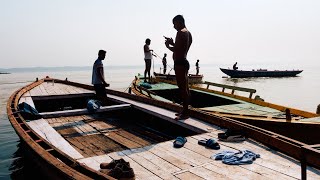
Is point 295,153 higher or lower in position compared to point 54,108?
higher

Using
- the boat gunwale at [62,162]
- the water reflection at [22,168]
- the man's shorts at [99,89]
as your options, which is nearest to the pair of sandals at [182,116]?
the boat gunwale at [62,162]

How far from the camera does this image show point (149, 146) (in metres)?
4.71

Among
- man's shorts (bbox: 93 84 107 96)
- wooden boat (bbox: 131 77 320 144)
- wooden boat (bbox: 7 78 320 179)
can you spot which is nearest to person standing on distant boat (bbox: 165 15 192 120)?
wooden boat (bbox: 7 78 320 179)

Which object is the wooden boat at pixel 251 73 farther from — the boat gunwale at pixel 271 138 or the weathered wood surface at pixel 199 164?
the weathered wood surface at pixel 199 164

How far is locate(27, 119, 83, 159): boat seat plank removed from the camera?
4.35 meters

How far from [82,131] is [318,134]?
636 cm

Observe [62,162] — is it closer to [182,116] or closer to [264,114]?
[182,116]

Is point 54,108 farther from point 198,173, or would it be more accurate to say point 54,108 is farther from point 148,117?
point 198,173

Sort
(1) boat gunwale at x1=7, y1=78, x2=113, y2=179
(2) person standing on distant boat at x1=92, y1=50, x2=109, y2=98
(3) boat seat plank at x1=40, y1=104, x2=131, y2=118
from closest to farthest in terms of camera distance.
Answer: (1) boat gunwale at x1=7, y1=78, x2=113, y2=179
(3) boat seat plank at x1=40, y1=104, x2=131, y2=118
(2) person standing on distant boat at x1=92, y1=50, x2=109, y2=98

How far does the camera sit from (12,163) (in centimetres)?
914

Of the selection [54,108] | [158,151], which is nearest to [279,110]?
[158,151]

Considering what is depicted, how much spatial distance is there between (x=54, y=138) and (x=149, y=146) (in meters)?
1.85

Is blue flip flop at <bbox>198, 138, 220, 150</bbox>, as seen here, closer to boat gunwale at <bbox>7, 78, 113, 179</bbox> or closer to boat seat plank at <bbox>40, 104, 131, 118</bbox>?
boat gunwale at <bbox>7, 78, 113, 179</bbox>

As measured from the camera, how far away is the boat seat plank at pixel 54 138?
435 cm
